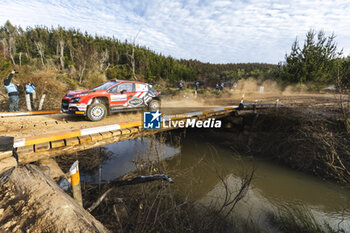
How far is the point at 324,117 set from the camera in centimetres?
694

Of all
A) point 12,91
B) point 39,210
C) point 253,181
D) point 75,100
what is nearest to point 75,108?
point 75,100

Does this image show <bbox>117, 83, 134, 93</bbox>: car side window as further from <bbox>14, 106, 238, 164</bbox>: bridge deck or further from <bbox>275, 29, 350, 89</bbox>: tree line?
<bbox>275, 29, 350, 89</bbox>: tree line

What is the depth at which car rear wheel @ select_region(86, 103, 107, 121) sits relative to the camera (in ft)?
18.4

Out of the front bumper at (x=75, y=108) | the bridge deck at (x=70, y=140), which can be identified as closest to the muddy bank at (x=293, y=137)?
the bridge deck at (x=70, y=140)

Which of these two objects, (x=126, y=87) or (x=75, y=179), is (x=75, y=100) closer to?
(x=126, y=87)

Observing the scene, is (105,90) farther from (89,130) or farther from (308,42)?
(308,42)

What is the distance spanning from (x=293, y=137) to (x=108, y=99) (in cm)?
813

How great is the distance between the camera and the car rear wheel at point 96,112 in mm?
5596

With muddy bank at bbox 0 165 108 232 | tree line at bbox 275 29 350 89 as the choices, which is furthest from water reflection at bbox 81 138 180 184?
tree line at bbox 275 29 350 89

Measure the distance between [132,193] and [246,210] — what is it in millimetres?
3322

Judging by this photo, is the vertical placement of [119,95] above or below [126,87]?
below

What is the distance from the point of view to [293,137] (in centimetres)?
684

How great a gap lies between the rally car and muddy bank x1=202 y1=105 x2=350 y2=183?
524 cm

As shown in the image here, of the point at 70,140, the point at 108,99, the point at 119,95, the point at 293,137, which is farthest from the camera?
the point at 293,137
